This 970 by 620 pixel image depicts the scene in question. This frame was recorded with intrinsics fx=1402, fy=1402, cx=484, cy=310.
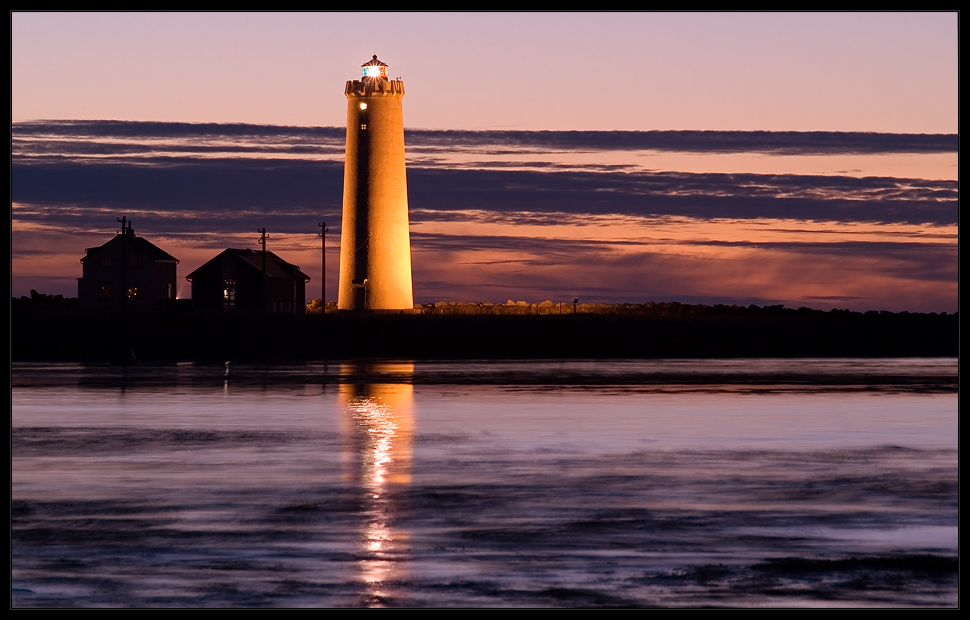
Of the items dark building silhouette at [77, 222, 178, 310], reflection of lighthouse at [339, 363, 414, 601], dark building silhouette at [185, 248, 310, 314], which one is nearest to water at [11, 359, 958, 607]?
reflection of lighthouse at [339, 363, 414, 601]

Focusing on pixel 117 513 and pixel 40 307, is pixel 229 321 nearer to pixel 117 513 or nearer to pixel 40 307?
pixel 40 307

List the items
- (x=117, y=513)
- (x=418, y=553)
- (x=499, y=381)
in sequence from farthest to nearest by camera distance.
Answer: (x=499, y=381) < (x=117, y=513) < (x=418, y=553)

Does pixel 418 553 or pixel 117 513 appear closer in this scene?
pixel 418 553

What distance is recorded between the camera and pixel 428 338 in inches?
2494

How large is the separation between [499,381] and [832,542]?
2273 centimetres

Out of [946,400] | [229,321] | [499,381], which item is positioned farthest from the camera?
[229,321]

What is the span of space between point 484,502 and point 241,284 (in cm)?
7183

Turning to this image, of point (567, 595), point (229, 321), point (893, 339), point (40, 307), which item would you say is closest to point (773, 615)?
point (567, 595)

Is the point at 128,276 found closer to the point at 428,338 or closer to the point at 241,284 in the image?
the point at 241,284

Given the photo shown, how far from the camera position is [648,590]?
30.4ft

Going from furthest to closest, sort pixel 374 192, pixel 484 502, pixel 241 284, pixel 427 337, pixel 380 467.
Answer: pixel 241 284 → pixel 374 192 → pixel 427 337 → pixel 380 467 → pixel 484 502

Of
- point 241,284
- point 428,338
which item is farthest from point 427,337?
point 241,284

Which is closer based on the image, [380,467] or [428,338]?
[380,467]

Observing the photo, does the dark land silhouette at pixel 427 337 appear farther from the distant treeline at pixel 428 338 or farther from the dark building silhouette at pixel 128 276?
the dark building silhouette at pixel 128 276
